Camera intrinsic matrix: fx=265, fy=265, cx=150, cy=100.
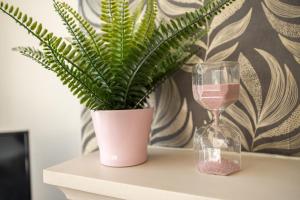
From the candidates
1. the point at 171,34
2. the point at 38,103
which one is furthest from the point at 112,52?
the point at 38,103

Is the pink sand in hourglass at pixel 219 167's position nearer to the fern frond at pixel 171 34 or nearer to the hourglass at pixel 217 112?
the hourglass at pixel 217 112

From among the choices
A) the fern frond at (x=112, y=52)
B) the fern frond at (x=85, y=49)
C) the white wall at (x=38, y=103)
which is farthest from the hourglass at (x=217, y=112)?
the white wall at (x=38, y=103)

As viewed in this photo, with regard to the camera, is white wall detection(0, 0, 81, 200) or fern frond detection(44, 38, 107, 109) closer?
fern frond detection(44, 38, 107, 109)

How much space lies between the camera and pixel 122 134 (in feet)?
2.10

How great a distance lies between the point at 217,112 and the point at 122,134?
0.23 meters

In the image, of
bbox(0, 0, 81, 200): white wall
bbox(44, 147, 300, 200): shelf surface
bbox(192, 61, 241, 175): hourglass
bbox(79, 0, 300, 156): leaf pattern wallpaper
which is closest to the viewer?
bbox(44, 147, 300, 200): shelf surface

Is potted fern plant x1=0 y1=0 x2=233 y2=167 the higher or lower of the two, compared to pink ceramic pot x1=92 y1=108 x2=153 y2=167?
higher

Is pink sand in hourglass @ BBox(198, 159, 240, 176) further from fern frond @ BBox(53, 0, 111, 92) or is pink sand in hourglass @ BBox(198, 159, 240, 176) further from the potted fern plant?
fern frond @ BBox(53, 0, 111, 92)

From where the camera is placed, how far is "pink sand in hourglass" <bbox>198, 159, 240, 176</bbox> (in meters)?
0.58

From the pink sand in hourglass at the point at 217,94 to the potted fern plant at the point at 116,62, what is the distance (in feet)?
0.42

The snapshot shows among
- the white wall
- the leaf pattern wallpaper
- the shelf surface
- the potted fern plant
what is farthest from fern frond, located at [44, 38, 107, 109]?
the white wall

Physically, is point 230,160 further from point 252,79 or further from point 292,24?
point 292,24

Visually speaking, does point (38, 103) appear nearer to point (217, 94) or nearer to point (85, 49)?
point (85, 49)

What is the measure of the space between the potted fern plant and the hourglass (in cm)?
11
